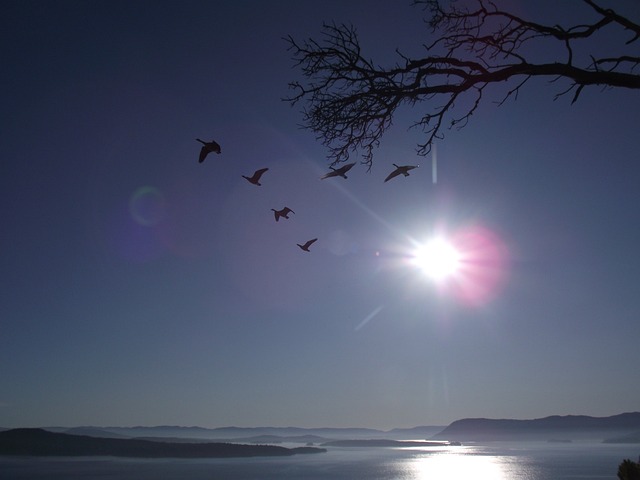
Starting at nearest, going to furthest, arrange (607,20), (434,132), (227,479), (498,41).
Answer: (607,20) < (498,41) < (434,132) < (227,479)

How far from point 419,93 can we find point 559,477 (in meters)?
159

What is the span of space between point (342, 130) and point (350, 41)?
59.6 inches

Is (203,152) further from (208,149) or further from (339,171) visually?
(339,171)

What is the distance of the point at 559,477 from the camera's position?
13325 centimetres

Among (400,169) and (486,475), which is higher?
(400,169)

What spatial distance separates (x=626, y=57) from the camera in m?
7.11

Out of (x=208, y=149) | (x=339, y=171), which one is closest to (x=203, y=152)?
(x=208, y=149)

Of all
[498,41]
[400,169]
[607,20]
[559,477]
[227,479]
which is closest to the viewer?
[607,20]

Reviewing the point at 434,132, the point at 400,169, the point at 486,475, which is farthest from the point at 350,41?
the point at 486,475

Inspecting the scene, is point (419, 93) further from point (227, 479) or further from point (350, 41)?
point (227, 479)

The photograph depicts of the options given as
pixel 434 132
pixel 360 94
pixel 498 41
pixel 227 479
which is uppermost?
pixel 498 41

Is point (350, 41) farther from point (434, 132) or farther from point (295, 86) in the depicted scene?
point (434, 132)

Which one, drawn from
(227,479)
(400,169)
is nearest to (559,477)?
(227,479)

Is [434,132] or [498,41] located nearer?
[498,41]
